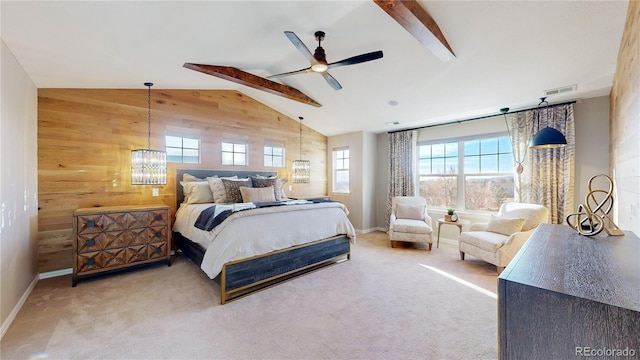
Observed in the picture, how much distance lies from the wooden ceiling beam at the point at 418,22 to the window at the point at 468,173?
2.60m

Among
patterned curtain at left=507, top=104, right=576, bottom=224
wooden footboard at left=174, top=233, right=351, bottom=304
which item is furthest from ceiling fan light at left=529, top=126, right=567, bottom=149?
wooden footboard at left=174, top=233, right=351, bottom=304

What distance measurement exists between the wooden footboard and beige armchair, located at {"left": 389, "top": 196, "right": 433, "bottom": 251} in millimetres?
1157

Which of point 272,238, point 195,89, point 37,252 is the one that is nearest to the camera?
point 272,238

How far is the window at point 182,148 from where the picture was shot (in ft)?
13.8

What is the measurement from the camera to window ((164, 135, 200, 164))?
420cm

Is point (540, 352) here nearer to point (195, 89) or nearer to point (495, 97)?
point (495, 97)

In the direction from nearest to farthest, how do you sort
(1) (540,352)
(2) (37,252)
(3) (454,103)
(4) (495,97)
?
(1) (540,352)
(2) (37,252)
(4) (495,97)
(3) (454,103)

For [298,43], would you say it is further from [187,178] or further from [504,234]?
[504,234]

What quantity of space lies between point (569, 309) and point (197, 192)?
13.7 ft

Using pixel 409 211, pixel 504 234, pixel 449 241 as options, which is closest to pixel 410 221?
pixel 409 211

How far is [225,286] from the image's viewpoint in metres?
2.55

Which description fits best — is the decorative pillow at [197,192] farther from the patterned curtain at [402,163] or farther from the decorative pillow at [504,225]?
the decorative pillow at [504,225]

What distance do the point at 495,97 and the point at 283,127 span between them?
391cm

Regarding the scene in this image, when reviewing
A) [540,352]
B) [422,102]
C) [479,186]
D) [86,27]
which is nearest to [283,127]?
[422,102]
